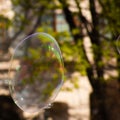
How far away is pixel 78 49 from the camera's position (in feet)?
30.8

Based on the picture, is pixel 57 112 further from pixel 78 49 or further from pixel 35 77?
pixel 35 77

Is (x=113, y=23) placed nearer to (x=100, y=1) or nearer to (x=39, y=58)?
(x=100, y=1)

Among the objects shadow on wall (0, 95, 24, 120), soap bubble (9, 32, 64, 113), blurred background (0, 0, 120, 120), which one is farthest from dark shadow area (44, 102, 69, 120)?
soap bubble (9, 32, 64, 113)

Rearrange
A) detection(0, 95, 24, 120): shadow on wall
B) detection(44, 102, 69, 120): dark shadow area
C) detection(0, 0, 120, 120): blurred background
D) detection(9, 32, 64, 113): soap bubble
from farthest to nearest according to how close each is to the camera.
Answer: detection(0, 95, 24, 120): shadow on wall, detection(44, 102, 69, 120): dark shadow area, detection(0, 0, 120, 120): blurred background, detection(9, 32, 64, 113): soap bubble

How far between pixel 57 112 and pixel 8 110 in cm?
150

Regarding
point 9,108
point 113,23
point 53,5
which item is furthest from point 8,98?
point 113,23

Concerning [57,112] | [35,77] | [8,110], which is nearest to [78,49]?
[35,77]

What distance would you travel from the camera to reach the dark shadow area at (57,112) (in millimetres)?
12633

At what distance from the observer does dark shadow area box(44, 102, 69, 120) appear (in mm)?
12633

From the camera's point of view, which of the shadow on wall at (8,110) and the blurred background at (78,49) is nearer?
the blurred background at (78,49)

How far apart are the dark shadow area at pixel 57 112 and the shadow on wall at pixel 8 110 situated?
86 cm

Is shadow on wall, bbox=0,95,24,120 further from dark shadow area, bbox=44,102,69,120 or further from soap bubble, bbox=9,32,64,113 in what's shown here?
soap bubble, bbox=9,32,64,113

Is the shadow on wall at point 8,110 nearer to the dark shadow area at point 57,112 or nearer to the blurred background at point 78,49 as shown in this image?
the blurred background at point 78,49

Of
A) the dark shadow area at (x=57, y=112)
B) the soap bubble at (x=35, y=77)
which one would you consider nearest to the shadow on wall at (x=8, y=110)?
the dark shadow area at (x=57, y=112)
